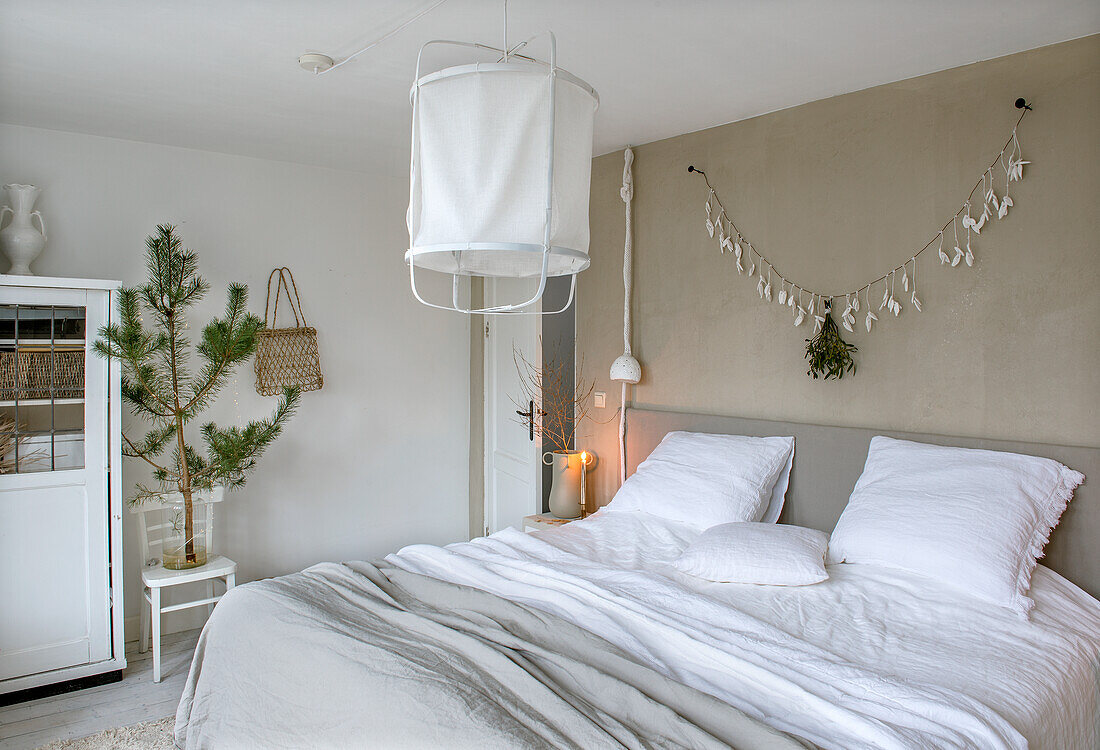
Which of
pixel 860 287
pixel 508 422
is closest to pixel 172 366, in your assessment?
pixel 508 422

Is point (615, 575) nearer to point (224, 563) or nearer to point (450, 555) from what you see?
point (450, 555)

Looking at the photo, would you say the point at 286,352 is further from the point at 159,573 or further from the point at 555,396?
the point at 555,396

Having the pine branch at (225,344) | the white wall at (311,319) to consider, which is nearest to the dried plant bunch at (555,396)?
the white wall at (311,319)

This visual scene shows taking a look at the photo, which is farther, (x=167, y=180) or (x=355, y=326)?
(x=355, y=326)

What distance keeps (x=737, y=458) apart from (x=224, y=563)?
233cm

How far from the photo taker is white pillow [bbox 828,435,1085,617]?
6.88 ft

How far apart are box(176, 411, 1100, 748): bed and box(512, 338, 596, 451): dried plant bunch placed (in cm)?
157

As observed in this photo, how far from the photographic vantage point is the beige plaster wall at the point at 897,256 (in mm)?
2377

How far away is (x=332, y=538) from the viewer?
14.1 feet

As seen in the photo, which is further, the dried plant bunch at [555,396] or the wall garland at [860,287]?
the dried plant bunch at [555,396]

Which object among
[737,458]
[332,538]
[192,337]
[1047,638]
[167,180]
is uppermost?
[167,180]

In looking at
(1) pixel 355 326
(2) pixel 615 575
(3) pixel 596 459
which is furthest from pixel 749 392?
(1) pixel 355 326

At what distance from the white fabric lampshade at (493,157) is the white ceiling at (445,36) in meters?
0.79

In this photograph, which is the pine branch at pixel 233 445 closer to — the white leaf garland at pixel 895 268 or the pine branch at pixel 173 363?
the pine branch at pixel 173 363
